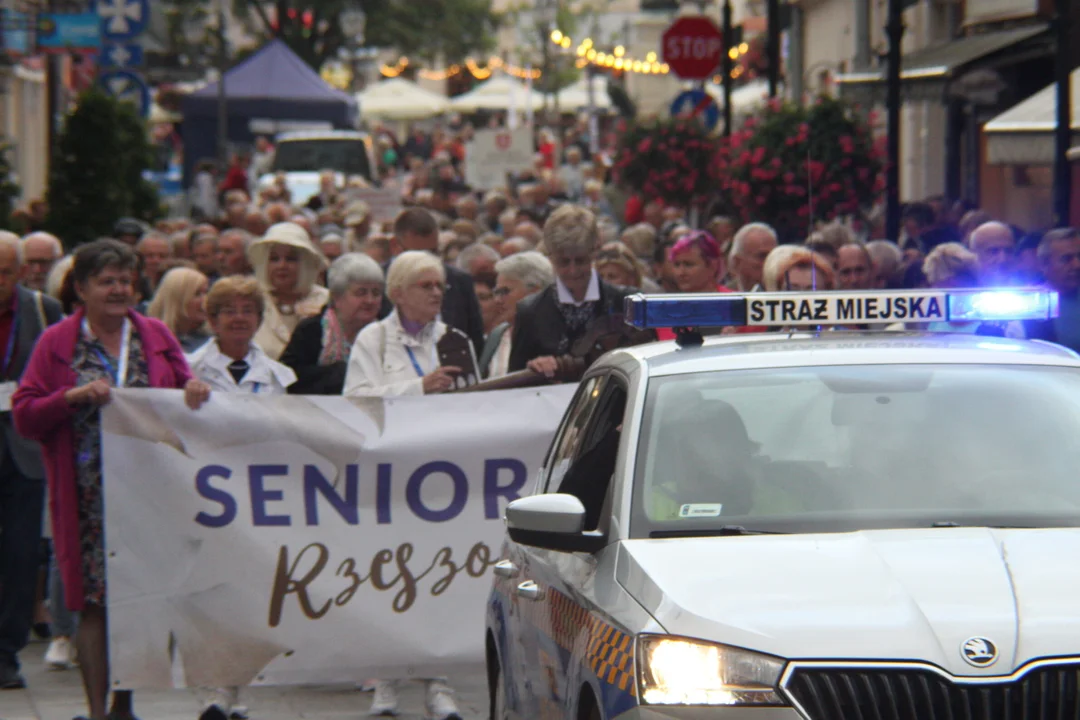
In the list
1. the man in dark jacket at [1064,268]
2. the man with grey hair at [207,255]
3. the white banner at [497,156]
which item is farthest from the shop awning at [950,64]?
the white banner at [497,156]

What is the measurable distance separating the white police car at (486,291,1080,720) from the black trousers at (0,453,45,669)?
11.1 feet

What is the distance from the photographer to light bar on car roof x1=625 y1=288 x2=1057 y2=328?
571cm

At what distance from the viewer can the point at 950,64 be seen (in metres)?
19.8

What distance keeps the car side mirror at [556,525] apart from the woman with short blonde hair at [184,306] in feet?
17.8

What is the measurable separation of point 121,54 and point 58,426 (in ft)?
55.9

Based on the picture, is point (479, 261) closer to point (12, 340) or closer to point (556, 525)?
point (12, 340)

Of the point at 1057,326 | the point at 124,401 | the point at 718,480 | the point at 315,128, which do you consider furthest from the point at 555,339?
the point at 315,128

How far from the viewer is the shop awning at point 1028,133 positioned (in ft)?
50.2

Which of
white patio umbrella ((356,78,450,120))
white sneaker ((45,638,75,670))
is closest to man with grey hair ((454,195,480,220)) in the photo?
white sneaker ((45,638,75,670))

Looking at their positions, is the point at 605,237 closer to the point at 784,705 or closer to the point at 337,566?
the point at 337,566

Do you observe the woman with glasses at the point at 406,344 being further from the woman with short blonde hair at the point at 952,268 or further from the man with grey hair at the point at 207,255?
the man with grey hair at the point at 207,255

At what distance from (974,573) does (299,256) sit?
6622 millimetres

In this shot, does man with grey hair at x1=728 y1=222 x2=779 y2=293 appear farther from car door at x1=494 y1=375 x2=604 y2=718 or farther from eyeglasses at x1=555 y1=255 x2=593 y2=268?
car door at x1=494 y1=375 x2=604 y2=718

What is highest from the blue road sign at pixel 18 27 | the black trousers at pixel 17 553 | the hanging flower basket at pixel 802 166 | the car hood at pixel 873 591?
the blue road sign at pixel 18 27
